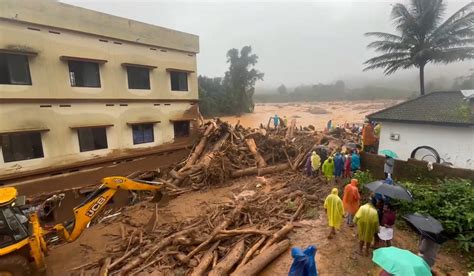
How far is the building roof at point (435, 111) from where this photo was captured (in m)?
11.0

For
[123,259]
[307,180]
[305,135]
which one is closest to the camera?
[123,259]

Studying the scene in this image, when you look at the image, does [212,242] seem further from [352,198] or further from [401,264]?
[401,264]

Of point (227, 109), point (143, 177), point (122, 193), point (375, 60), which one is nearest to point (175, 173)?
point (143, 177)

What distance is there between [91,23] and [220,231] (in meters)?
12.6

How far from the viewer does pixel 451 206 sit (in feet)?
24.7

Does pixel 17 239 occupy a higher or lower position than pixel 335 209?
lower

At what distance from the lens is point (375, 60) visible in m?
23.4

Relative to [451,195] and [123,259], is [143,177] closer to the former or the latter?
[123,259]

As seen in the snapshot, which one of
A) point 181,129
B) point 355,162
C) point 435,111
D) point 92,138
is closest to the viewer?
point 355,162

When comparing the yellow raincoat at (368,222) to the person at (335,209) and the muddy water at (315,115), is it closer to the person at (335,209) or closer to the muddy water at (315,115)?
the person at (335,209)

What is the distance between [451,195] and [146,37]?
655 inches

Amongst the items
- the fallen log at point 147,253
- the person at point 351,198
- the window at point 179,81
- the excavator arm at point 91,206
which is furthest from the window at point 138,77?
the person at point 351,198

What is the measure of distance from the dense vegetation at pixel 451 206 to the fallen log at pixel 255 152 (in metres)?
9.12

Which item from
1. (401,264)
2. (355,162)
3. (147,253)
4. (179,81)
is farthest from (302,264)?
(179,81)
